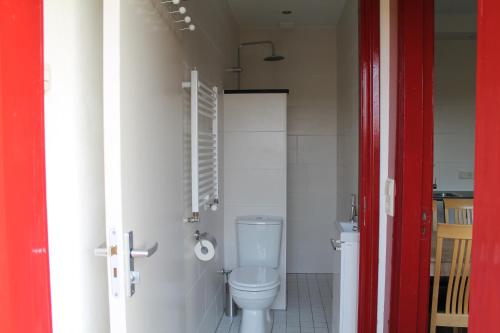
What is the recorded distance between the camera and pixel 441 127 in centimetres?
368

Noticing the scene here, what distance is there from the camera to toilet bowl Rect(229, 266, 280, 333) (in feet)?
7.88

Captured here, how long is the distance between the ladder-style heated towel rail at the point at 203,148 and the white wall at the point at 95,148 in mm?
125

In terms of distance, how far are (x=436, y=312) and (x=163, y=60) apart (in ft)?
6.15

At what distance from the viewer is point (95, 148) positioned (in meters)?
1.04

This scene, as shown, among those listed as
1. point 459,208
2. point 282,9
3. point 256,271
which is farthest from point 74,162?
point 282,9

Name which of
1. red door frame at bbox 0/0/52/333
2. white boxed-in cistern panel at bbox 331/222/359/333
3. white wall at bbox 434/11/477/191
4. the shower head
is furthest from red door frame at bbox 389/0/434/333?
white wall at bbox 434/11/477/191

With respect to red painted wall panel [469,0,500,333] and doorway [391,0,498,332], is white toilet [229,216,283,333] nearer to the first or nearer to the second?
doorway [391,0,498,332]

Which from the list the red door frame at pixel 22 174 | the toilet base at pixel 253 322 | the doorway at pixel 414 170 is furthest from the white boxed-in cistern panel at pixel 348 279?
the red door frame at pixel 22 174

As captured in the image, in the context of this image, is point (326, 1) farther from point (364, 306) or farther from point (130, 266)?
point (130, 266)

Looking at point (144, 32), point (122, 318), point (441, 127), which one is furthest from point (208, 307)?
point (441, 127)

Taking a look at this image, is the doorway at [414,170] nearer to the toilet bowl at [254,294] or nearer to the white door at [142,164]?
the white door at [142,164]

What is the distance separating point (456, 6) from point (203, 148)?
2685 millimetres

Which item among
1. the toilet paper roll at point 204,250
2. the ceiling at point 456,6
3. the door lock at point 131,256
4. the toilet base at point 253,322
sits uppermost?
the ceiling at point 456,6

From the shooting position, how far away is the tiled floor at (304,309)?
2713mm
